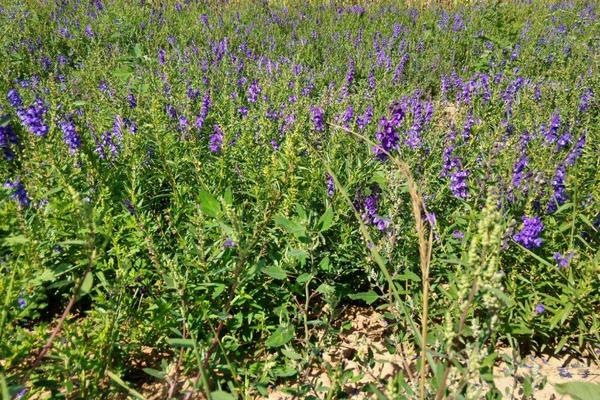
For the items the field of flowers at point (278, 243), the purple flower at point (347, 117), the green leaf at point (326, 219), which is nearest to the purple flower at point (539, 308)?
the field of flowers at point (278, 243)

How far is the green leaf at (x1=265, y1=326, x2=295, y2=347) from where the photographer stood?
6.98 ft

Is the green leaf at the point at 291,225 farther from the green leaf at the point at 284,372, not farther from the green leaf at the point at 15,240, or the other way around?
the green leaf at the point at 15,240

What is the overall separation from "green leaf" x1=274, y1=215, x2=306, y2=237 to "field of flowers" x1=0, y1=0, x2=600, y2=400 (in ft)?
0.04

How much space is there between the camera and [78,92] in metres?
4.90

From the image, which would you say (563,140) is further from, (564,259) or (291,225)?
(291,225)

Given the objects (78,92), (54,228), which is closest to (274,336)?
(54,228)

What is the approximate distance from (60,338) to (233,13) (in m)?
8.82

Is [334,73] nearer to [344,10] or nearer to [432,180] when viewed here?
[432,180]

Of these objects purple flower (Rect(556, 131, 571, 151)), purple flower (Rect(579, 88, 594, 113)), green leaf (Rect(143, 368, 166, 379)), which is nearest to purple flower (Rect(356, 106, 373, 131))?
purple flower (Rect(556, 131, 571, 151))

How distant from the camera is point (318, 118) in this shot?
3418mm

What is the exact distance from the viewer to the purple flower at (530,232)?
2.42 metres

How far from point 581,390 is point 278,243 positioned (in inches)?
68.6

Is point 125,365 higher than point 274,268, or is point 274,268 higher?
point 274,268

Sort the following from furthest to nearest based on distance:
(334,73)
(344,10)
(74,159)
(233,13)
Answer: (344,10) < (233,13) < (334,73) < (74,159)
